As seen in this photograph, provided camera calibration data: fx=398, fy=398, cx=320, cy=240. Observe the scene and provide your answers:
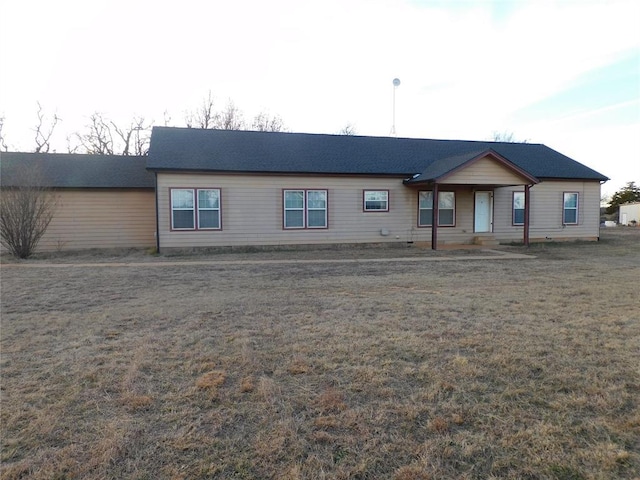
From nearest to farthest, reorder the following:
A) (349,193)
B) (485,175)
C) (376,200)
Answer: (485,175) → (349,193) → (376,200)

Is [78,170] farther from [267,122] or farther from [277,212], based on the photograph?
[267,122]

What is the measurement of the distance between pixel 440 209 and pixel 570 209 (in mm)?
6384

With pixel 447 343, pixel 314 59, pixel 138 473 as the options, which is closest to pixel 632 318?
pixel 447 343

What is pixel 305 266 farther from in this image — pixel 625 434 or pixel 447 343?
pixel 625 434

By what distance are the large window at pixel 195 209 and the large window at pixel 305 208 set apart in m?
2.61

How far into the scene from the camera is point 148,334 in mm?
4621

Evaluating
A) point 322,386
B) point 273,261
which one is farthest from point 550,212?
point 322,386

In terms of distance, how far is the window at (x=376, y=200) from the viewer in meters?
15.8

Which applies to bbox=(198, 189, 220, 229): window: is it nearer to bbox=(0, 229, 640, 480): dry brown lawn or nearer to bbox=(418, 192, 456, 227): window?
bbox=(0, 229, 640, 480): dry brown lawn

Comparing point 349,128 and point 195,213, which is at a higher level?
point 349,128

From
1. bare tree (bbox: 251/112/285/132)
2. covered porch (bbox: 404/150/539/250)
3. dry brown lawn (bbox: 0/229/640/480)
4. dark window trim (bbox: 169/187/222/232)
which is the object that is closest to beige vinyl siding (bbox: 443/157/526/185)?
covered porch (bbox: 404/150/539/250)

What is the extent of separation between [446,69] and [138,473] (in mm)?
18812

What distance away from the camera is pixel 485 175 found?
1485 centimetres

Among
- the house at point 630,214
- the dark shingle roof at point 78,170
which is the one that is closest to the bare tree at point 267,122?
the dark shingle roof at point 78,170
